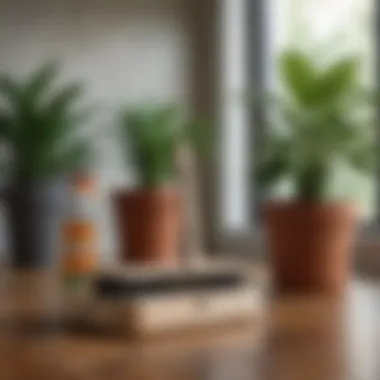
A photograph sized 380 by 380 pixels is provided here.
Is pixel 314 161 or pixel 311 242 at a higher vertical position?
pixel 314 161

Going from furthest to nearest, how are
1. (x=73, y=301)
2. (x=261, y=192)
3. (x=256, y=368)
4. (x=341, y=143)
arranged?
1. (x=261, y=192)
2. (x=341, y=143)
3. (x=73, y=301)
4. (x=256, y=368)

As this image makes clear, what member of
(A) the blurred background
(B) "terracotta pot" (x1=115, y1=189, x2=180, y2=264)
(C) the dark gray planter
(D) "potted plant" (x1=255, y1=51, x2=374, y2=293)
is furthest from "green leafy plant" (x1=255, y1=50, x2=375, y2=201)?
(A) the blurred background

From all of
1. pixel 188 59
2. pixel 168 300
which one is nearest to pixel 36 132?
pixel 188 59

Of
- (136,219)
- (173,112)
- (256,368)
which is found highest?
(173,112)

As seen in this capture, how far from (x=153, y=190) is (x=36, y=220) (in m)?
0.23

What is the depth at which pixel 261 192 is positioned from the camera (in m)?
2.37

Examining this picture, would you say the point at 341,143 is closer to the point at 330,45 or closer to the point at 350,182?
the point at 330,45

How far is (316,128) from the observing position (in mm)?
1538

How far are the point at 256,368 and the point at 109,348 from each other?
0.63 ft

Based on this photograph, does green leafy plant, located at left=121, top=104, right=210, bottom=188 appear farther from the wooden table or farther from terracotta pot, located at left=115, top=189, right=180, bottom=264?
the wooden table

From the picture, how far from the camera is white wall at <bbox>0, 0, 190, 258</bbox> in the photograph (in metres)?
2.22

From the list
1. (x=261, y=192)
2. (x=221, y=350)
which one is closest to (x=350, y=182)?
(x=261, y=192)

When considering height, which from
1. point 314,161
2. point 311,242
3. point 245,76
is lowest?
point 311,242

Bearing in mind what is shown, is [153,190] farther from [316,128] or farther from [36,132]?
[316,128]
